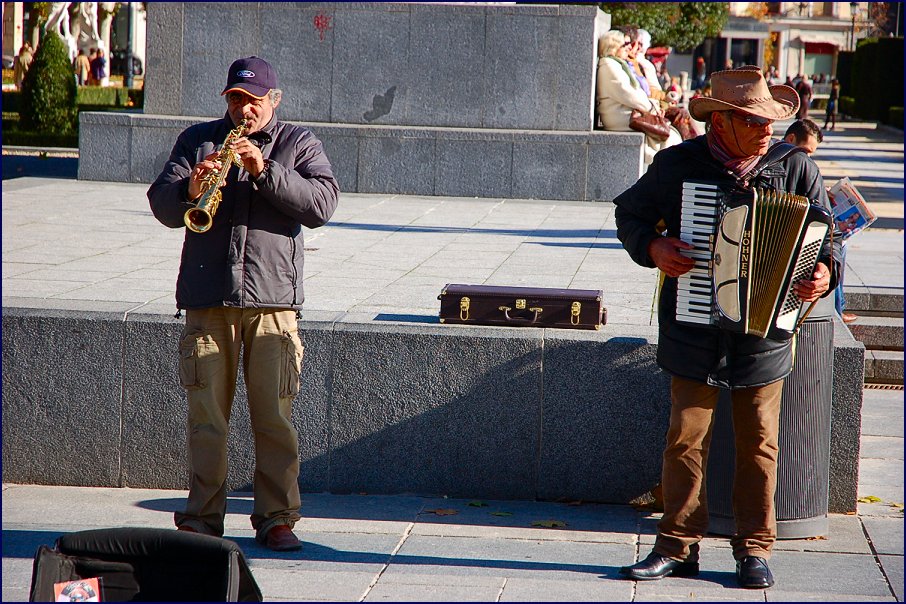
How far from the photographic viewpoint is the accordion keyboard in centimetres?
443

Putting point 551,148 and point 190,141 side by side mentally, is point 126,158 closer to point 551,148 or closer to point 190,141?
point 551,148

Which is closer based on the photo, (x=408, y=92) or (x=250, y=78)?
(x=250, y=78)

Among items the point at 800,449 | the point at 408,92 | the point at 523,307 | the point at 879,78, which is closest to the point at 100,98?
the point at 408,92

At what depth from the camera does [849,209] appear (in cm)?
735

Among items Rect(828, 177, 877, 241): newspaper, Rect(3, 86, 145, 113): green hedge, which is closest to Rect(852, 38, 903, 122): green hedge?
Rect(3, 86, 145, 113): green hedge

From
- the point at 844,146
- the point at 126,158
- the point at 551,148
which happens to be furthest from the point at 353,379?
the point at 844,146

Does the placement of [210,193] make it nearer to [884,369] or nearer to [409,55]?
[884,369]

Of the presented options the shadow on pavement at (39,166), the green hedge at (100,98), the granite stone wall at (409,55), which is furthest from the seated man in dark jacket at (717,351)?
the green hedge at (100,98)

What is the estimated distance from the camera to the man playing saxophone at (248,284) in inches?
186

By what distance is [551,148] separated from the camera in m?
13.3

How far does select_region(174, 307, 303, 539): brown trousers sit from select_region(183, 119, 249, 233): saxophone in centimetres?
40

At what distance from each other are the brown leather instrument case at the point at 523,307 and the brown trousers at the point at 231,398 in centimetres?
111

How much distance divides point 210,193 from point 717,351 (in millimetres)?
2007

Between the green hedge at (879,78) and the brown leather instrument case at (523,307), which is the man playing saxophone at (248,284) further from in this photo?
the green hedge at (879,78)
